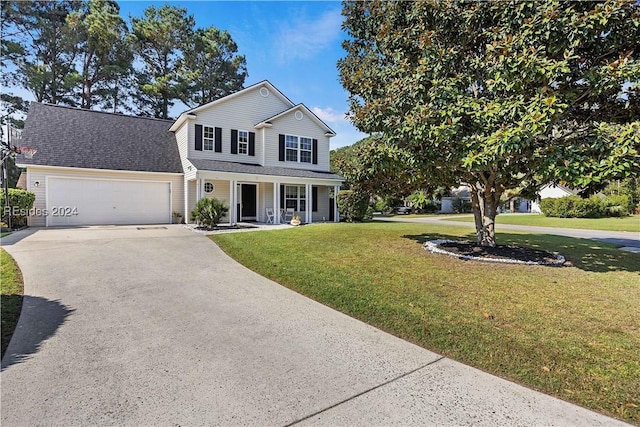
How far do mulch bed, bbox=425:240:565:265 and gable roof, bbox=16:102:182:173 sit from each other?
1439 centimetres

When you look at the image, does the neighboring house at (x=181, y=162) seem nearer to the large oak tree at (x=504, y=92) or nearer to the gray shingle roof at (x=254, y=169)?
the gray shingle roof at (x=254, y=169)

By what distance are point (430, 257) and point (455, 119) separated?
347 cm

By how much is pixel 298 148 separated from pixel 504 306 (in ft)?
53.4

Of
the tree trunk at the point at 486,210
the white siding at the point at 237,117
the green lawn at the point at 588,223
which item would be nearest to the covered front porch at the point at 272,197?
the white siding at the point at 237,117

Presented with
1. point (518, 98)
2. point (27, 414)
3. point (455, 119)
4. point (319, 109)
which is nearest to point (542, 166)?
point (518, 98)

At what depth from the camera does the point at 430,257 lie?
7.86 m

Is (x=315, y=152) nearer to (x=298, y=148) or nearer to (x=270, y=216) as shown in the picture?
(x=298, y=148)

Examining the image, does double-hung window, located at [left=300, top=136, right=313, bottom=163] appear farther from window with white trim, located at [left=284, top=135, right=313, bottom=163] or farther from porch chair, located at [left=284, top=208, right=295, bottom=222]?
porch chair, located at [left=284, top=208, right=295, bottom=222]

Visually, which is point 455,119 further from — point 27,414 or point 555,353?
point 27,414

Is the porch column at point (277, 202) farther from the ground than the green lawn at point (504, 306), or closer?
farther from the ground

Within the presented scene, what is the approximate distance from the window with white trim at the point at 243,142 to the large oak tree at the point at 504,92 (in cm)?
1101

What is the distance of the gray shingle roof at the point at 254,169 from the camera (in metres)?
15.4

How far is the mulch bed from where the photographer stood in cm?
738

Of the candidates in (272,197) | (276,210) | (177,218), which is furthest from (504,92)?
(177,218)
